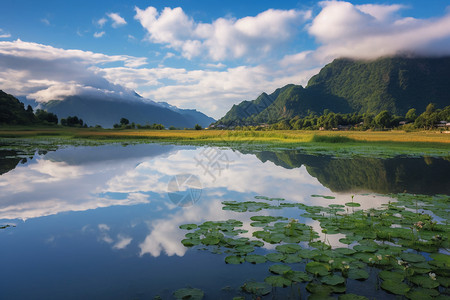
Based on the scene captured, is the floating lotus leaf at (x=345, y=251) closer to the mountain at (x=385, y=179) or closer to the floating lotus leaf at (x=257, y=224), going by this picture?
the floating lotus leaf at (x=257, y=224)

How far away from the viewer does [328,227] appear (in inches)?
249

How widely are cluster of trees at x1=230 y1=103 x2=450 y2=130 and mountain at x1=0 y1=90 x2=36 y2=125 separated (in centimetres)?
7671

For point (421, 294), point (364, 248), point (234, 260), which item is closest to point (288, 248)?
point (234, 260)

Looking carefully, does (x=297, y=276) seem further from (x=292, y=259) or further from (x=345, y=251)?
(x=345, y=251)

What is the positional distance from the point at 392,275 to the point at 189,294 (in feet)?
10.4

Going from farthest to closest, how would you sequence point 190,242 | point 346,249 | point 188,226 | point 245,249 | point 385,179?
point 385,179 → point 188,226 → point 190,242 → point 245,249 → point 346,249

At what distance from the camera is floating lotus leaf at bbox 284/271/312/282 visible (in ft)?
13.0

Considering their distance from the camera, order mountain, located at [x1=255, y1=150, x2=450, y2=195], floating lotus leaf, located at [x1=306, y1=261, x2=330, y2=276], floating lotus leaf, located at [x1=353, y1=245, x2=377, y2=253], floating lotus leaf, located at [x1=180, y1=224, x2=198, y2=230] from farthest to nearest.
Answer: mountain, located at [x1=255, y1=150, x2=450, y2=195], floating lotus leaf, located at [x1=180, y1=224, x2=198, y2=230], floating lotus leaf, located at [x1=353, y1=245, x2=377, y2=253], floating lotus leaf, located at [x1=306, y1=261, x2=330, y2=276]

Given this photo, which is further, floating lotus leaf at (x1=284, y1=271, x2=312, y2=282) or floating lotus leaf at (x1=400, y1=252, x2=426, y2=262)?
floating lotus leaf at (x1=400, y1=252, x2=426, y2=262)

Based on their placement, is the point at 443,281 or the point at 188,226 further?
the point at 188,226

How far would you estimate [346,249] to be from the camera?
4984 mm

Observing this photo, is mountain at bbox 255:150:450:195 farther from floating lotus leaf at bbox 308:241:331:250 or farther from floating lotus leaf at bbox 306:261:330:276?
floating lotus leaf at bbox 306:261:330:276

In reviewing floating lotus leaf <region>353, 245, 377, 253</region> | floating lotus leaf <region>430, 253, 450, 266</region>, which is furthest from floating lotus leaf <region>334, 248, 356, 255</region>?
floating lotus leaf <region>430, 253, 450, 266</region>

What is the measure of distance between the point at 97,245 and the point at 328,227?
17.2 ft
